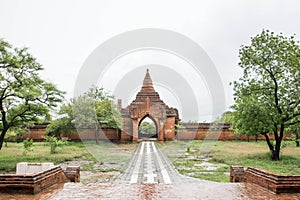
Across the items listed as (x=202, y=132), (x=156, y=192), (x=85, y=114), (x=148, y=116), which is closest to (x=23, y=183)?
(x=156, y=192)

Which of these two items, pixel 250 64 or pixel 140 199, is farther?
pixel 250 64

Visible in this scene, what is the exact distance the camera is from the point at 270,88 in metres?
14.3

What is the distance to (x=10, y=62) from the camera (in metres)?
13.4

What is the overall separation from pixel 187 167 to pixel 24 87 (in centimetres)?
780

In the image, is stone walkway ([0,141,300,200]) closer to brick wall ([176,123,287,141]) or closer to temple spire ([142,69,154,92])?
brick wall ([176,123,287,141])

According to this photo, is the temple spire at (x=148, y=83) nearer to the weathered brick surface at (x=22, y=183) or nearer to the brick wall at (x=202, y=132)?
the brick wall at (x=202, y=132)

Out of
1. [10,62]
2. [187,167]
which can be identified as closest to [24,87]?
[10,62]

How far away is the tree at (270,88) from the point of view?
13898 mm

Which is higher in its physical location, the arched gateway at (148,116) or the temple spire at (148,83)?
the temple spire at (148,83)

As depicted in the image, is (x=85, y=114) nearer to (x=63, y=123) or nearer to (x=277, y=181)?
(x=63, y=123)

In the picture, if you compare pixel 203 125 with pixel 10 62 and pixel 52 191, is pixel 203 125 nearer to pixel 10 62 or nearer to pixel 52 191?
pixel 10 62

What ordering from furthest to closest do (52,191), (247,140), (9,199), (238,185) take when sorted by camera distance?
1. (247,140)
2. (238,185)
3. (52,191)
4. (9,199)

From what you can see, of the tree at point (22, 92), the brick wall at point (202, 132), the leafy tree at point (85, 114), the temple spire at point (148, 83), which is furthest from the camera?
the temple spire at point (148, 83)

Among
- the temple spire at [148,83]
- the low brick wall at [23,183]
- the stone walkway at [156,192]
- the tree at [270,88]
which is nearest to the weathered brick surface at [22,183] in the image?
the low brick wall at [23,183]
